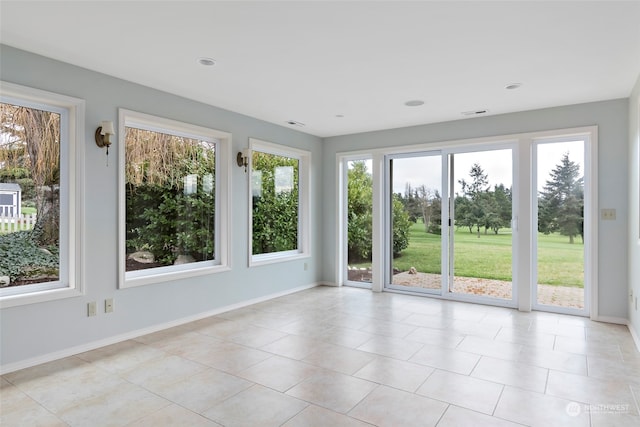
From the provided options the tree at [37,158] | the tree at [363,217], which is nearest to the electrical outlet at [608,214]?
the tree at [363,217]

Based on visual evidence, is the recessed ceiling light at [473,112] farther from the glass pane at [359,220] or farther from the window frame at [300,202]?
the window frame at [300,202]

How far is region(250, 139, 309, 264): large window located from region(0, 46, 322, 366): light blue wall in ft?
1.16

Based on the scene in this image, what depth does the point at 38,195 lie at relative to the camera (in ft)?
10.3

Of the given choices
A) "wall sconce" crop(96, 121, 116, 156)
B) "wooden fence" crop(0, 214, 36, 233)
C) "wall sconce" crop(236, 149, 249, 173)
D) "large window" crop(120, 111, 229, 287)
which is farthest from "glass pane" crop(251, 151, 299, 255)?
"wooden fence" crop(0, 214, 36, 233)

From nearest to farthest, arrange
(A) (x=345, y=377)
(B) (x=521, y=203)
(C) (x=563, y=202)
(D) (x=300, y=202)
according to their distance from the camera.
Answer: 1. (A) (x=345, y=377)
2. (C) (x=563, y=202)
3. (B) (x=521, y=203)
4. (D) (x=300, y=202)

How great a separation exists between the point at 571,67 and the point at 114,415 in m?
4.29

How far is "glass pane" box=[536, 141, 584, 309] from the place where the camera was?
4461 millimetres

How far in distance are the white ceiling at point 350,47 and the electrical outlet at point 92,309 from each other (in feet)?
6.79

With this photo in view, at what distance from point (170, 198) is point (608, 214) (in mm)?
4842

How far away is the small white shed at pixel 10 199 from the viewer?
2938 mm

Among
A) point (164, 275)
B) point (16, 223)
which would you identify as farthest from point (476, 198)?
point (16, 223)

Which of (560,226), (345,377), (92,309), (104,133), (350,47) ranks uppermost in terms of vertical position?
(350,47)

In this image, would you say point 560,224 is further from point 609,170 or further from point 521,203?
point 609,170

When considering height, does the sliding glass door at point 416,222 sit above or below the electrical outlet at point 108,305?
above
